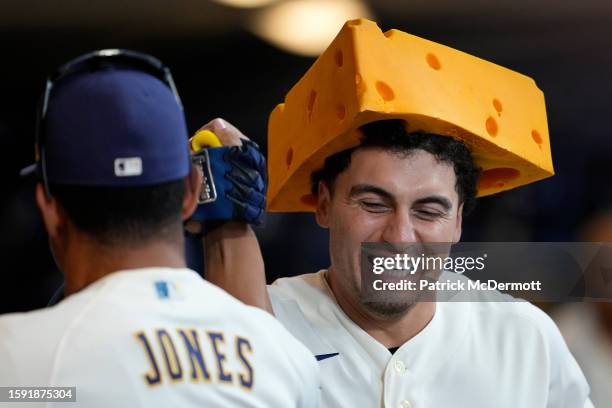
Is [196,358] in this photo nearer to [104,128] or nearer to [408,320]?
[104,128]

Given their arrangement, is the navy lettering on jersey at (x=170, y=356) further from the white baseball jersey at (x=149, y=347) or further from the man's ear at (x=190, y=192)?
the man's ear at (x=190, y=192)

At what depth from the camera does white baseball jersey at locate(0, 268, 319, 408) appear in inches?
31.4

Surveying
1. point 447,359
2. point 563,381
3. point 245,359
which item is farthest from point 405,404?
point 245,359

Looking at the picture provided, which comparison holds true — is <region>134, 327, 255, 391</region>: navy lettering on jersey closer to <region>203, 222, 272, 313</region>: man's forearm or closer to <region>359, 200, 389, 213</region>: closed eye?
<region>203, 222, 272, 313</region>: man's forearm

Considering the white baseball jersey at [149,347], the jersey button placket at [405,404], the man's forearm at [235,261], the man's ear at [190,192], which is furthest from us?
the jersey button placket at [405,404]

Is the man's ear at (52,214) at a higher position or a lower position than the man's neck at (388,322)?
higher

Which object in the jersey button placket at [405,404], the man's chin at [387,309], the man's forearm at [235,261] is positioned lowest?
the jersey button placket at [405,404]

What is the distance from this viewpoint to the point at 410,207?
127 cm

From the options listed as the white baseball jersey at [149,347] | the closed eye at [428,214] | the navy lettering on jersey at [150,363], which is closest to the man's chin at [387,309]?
the closed eye at [428,214]

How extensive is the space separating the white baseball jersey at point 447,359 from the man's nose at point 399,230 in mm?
154

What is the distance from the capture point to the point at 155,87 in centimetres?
88

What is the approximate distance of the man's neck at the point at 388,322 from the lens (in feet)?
4.39

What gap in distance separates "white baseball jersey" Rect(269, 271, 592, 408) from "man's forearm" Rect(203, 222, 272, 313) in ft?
0.54

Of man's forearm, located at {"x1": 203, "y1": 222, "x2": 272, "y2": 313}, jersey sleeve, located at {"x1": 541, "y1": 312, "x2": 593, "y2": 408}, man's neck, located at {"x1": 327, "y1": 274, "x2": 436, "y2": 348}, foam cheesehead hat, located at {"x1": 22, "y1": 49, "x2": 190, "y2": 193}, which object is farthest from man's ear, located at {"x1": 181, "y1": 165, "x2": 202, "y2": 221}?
jersey sleeve, located at {"x1": 541, "y1": 312, "x2": 593, "y2": 408}
